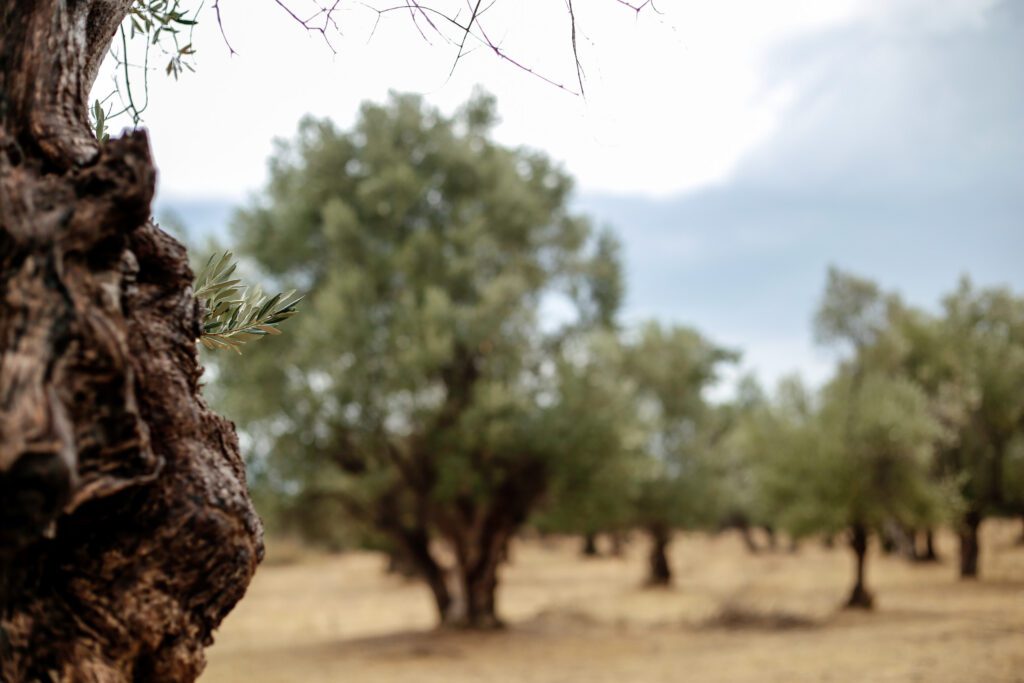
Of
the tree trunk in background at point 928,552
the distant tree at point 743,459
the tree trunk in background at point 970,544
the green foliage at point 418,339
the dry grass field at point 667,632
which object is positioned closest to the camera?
the dry grass field at point 667,632

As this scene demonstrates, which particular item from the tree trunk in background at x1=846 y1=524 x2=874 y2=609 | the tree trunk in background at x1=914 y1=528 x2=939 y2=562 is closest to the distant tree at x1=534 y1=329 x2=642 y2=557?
the tree trunk in background at x1=846 y1=524 x2=874 y2=609

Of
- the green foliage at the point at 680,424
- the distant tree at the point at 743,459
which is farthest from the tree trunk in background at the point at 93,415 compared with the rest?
the green foliage at the point at 680,424

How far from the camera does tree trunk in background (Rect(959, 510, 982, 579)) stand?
28.5 m

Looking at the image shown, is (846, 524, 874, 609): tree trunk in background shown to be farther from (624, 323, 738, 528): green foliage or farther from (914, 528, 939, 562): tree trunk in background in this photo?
(914, 528, 939, 562): tree trunk in background

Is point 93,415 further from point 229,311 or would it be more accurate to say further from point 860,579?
point 860,579

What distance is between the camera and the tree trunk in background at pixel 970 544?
93.7ft

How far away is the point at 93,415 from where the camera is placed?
237cm

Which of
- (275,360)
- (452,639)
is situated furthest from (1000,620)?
(275,360)

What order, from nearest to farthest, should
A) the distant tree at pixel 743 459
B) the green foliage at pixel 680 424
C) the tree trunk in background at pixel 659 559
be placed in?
the distant tree at pixel 743 459 < the green foliage at pixel 680 424 < the tree trunk in background at pixel 659 559

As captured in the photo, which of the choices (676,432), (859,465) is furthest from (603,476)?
(676,432)

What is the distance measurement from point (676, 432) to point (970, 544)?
10.7 meters

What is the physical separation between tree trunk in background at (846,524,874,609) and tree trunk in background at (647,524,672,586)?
37.5 ft

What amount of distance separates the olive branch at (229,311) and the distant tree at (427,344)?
13744 millimetres

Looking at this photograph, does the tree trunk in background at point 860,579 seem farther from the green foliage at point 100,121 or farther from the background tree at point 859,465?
the green foliage at point 100,121
